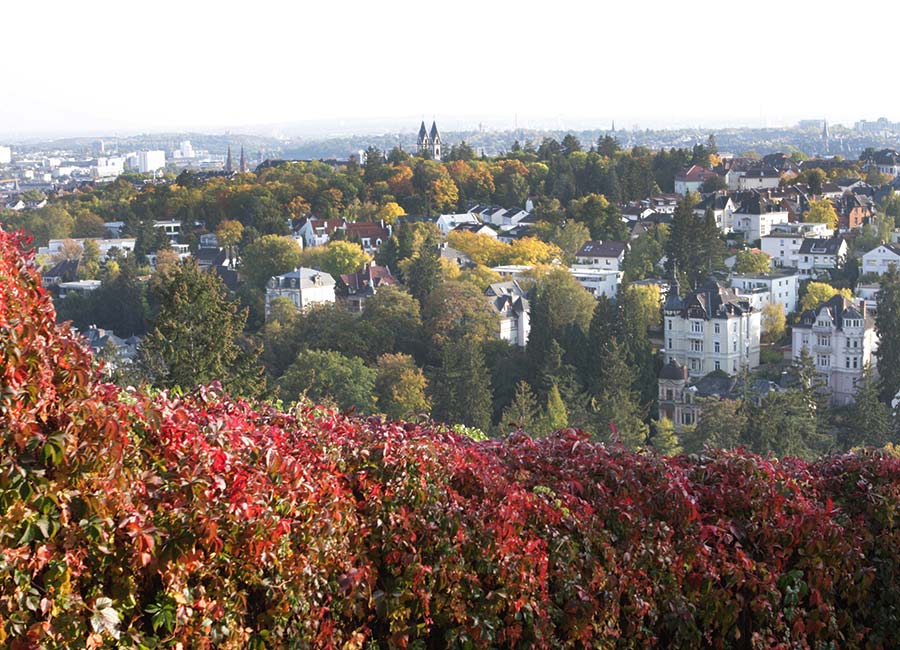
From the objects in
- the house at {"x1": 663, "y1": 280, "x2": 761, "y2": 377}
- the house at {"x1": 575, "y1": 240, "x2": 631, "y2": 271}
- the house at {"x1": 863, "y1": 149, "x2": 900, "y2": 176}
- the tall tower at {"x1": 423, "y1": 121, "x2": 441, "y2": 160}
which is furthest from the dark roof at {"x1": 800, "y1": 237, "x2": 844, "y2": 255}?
the tall tower at {"x1": 423, "y1": 121, "x2": 441, "y2": 160}

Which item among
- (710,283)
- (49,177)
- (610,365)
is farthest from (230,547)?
(49,177)

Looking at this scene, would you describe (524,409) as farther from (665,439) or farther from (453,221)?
(453,221)

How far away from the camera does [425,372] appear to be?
1231 inches

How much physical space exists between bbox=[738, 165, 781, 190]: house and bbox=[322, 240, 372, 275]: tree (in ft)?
69.1

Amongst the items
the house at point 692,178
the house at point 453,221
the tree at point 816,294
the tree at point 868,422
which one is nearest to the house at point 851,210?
the house at point 692,178

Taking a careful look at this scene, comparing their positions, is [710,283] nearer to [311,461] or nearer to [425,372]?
[425,372]

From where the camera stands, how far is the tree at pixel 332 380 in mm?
27156

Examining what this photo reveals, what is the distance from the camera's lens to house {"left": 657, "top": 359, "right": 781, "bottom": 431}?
1120 inches

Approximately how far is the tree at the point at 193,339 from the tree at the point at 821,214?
120 ft

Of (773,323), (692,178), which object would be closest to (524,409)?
(773,323)

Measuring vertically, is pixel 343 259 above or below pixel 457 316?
above

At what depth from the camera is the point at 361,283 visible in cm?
3984

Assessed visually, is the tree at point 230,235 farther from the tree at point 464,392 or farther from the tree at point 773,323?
the tree at point 464,392

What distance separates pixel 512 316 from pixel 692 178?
24.8m
